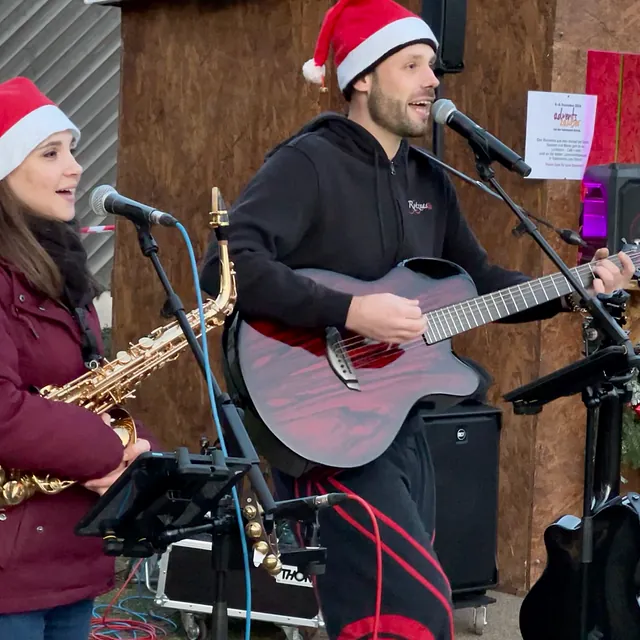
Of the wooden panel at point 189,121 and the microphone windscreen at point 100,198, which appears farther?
the wooden panel at point 189,121

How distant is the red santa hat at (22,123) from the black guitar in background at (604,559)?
177 cm

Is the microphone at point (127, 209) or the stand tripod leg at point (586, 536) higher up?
the microphone at point (127, 209)

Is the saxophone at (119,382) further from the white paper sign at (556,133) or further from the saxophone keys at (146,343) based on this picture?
the white paper sign at (556,133)

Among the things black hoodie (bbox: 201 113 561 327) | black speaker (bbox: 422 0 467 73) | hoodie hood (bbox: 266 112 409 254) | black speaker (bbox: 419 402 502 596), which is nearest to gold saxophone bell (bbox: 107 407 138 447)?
black hoodie (bbox: 201 113 561 327)

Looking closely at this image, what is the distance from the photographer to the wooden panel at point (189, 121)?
226 inches

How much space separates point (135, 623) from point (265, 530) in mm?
2843

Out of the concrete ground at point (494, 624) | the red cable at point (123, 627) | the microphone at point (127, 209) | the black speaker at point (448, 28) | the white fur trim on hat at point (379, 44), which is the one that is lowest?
the concrete ground at point (494, 624)

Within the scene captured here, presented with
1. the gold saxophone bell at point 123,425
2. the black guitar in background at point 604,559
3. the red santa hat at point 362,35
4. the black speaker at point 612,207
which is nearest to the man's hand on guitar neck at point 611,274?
the black guitar in background at point 604,559

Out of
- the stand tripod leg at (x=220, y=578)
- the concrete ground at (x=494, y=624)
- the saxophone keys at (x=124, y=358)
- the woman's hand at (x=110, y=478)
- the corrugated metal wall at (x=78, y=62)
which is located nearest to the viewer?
the stand tripod leg at (x=220, y=578)

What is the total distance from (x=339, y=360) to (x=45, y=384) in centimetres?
91

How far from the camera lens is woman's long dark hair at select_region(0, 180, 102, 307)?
2.59 meters

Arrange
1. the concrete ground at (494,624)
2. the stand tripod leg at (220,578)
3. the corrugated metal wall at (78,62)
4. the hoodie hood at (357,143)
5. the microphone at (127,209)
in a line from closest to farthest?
1. the stand tripod leg at (220,578)
2. the microphone at (127,209)
3. the hoodie hood at (357,143)
4. the concrete ground at (494,624)
5. the corrugated metal wall at (78,62)

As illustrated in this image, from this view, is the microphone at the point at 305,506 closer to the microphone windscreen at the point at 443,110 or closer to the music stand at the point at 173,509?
the music stand at the point at 173,509

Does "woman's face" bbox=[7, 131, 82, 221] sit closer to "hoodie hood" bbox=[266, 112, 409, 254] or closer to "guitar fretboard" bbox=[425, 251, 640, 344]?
"hoodie hood" bbox=[266, 112, 409, 254]
